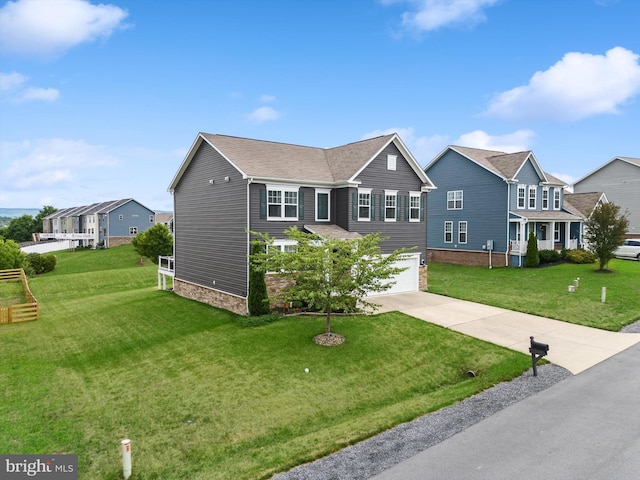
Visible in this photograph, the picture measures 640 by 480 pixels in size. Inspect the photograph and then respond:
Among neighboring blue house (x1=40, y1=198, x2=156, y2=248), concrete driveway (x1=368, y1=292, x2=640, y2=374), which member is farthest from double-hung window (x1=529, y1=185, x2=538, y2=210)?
neighboring blue house (x1=40, y1=198, x2=156, y2=248)

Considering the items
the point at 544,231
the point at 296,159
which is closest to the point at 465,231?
the point at 544,231

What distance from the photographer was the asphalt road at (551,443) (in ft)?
23.2

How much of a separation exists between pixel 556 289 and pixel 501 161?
15488mm

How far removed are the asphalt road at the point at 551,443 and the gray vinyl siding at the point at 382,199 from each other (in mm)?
13229

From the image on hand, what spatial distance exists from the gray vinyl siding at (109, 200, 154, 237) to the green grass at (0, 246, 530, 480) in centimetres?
5196

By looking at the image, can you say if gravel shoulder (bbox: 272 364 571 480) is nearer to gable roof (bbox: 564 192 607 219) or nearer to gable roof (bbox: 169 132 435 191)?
gable roof (bbox: 169 132 435 191)

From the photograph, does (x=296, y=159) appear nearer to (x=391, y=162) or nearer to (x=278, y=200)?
(x=278, y=200)

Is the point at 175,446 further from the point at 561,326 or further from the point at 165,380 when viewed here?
the point at 561,326

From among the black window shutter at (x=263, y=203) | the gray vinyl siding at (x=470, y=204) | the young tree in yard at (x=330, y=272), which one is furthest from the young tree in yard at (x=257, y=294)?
the gray vinyl siding at (x=470, y=204)

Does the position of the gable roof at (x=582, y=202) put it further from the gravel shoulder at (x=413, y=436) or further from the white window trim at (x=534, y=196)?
the gravel shoulder at (x=413, y=436)

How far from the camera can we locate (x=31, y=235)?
100 m

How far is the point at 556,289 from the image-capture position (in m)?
23.7

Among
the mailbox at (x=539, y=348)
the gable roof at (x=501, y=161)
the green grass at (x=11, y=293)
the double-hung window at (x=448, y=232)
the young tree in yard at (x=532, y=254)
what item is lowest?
the green grass at (x=11, y=293)

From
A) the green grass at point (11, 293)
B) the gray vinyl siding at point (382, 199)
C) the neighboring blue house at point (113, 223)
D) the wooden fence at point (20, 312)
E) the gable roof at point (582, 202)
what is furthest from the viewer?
the neighboring blue house at point (113, 223)
